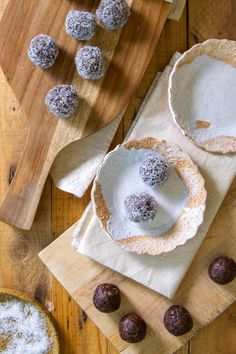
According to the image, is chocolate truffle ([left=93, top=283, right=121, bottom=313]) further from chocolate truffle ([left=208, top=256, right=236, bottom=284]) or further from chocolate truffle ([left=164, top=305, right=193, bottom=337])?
chocolate truffle ([left=208, top=256, right=236, bottom=284])

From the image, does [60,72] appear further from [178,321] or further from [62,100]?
[178,321]

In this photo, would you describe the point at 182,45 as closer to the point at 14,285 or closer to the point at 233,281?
the point at 233,281

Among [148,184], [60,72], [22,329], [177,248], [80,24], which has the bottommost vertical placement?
[22,329]

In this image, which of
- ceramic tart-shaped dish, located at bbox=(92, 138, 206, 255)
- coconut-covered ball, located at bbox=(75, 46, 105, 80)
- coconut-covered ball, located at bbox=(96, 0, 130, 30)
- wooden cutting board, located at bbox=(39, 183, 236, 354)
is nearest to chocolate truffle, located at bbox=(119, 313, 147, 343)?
wooden cutting board, located at bbox=(39, 183, 236, 354)

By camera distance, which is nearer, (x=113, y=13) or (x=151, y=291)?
(x=113, y=13)

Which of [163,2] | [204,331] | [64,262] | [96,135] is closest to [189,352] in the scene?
[204,331]

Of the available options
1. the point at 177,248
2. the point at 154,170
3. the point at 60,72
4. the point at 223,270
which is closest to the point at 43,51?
the point at 60,72

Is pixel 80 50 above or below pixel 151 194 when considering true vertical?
above
